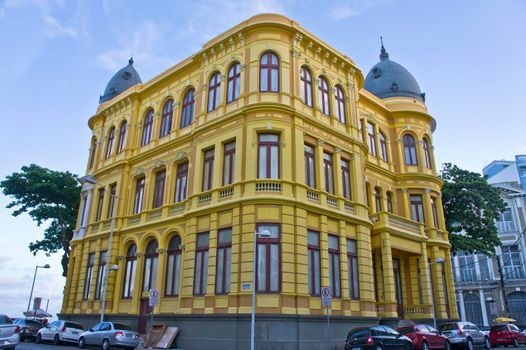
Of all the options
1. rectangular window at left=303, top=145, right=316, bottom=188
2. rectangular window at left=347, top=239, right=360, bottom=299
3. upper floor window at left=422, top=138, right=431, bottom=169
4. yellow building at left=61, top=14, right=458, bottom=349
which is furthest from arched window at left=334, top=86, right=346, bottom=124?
upper floor window at left=422, top=138, right=431, bottom=169

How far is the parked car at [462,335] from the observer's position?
2341 centimetres

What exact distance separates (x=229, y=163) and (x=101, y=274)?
13.6 metres

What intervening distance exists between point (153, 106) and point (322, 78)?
1289 cm

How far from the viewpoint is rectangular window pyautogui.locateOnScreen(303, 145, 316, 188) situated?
22.5 m

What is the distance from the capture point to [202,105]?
26.0m

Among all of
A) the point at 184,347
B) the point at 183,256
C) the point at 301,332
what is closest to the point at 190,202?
the point at 183,256

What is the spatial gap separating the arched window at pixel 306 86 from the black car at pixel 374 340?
1288cm

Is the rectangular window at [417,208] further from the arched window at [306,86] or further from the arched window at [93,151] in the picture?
the arched window at [93,151]

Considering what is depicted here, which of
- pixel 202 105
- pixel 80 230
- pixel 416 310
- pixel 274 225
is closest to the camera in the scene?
pixel 274 225

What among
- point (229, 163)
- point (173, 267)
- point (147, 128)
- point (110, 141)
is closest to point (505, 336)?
point (229, 163)

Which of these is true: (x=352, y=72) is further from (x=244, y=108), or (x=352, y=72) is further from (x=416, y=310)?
(x=416, y=310)

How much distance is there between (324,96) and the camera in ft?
84.2

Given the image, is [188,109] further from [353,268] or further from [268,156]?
[353,268]

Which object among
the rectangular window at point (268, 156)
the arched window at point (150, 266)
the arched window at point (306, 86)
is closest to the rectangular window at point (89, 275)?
the arched window at point (150, 266)
